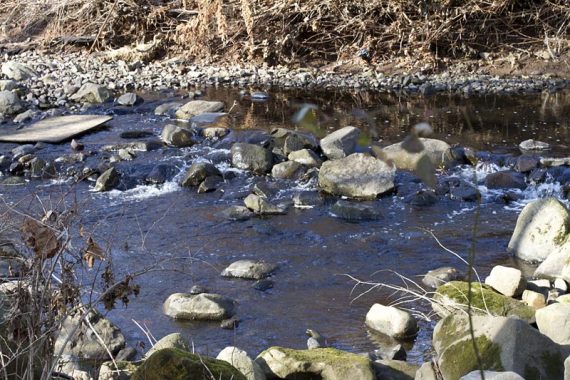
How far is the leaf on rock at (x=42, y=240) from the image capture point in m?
A: 2.78

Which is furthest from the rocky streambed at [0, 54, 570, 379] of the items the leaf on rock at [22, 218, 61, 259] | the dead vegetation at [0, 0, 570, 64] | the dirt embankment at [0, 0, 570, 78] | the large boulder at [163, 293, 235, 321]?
the dead vegetation at [0, 0, 570, 64]

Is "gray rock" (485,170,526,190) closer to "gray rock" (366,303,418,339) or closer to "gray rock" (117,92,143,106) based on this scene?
"gray rock" (366,303,418,339)

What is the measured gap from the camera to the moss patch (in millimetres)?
3957

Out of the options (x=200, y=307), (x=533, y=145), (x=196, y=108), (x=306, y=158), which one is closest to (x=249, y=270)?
(x=200, y=307)

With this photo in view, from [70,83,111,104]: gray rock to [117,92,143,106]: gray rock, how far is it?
9.6 inches

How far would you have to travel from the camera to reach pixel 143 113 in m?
10.8

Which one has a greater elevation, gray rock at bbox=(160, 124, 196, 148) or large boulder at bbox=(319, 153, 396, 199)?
large boulder at bbox=(319, 153, 396, 199)

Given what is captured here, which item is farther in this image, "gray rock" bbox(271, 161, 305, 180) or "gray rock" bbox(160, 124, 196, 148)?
"gray rock" bbox(160, 124, 196, 148)

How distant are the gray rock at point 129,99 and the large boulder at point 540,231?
20.2ft

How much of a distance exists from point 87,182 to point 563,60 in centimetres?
727

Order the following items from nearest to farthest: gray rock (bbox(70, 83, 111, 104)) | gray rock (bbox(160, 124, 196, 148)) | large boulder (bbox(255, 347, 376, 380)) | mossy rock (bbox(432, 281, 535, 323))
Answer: large boulder (bbox(255, 347, 376, 380))
mossy rock (bbox(432, 281, 535, 323))
gray rock (bbox(160, 124, 196, 148))
gray rock (bbox(70, 83, 111, 104))

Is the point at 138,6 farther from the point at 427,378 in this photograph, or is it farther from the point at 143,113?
the point at 427,378

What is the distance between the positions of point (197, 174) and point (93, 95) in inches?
150

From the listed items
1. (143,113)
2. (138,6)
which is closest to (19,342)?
(143,113)
